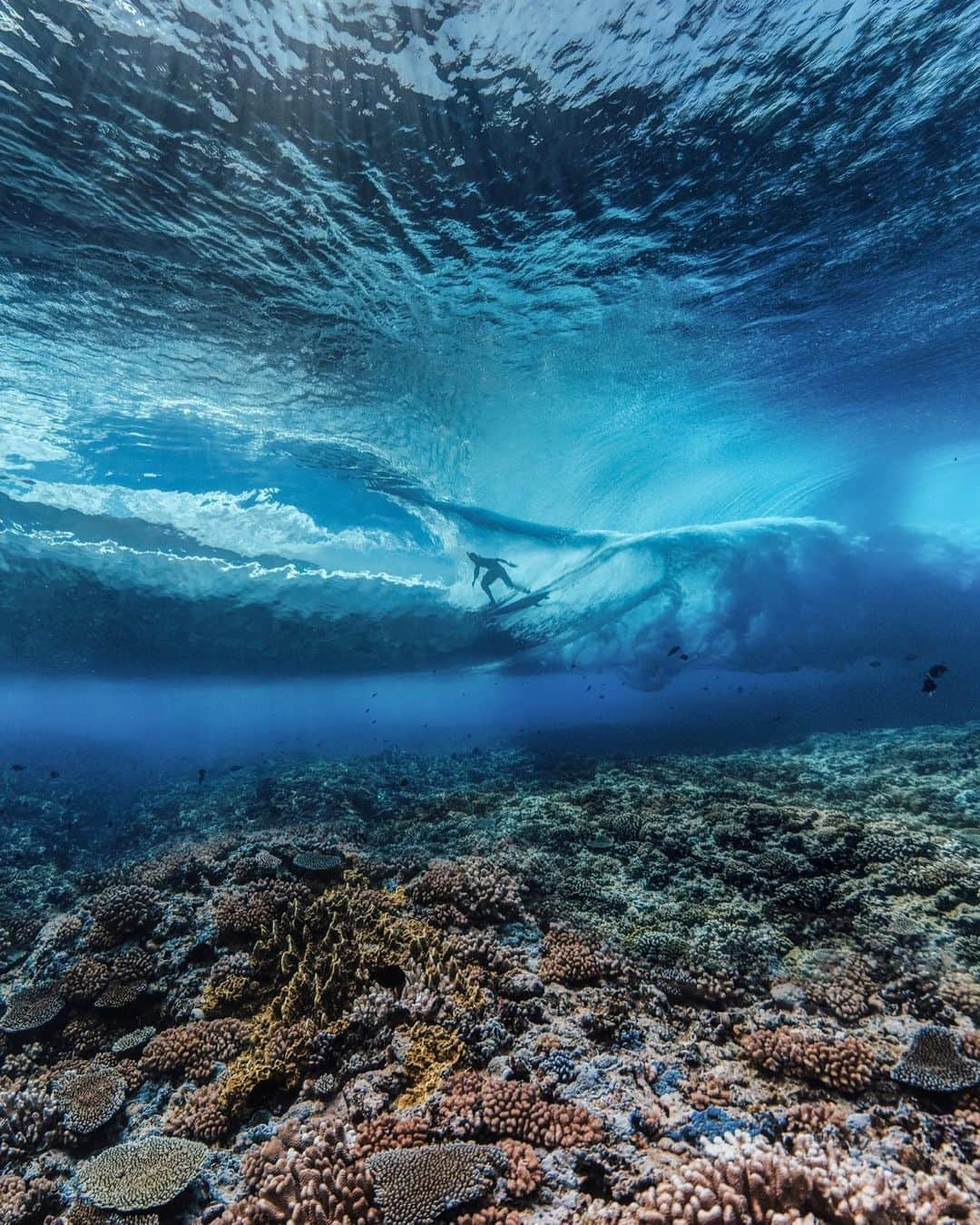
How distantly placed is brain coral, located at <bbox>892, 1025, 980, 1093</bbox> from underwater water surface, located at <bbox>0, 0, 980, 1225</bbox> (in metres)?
0.04

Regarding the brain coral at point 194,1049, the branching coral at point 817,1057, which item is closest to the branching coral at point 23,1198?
the brain coral at point 194,1049

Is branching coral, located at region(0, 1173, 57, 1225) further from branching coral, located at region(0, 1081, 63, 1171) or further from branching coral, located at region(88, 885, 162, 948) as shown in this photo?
branching coral, located at region(88, 885, 162, 948)

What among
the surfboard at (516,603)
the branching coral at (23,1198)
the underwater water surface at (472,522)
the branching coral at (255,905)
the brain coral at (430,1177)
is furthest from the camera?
the surfboard at (516,603)

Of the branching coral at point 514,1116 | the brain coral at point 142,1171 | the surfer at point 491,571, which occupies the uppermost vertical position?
the surfer at point 491,571

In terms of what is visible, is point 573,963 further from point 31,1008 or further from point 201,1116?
point 31,1008

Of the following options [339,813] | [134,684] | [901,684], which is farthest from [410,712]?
[339,813]

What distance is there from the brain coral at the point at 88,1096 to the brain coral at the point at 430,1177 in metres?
3.00

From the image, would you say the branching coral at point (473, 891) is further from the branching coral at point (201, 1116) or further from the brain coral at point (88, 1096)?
the brain coral at point (88, 1096)

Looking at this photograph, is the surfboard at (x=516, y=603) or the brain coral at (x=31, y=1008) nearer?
the brain coral at (x=31, y=1008)

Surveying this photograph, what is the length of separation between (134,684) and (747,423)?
52.1 metres

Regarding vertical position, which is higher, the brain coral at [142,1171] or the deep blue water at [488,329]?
the deep blue water at [488,329]

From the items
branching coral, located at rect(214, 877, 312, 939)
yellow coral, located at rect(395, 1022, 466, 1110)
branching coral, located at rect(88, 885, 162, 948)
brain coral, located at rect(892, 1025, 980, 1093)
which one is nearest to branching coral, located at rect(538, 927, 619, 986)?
yellow coral, located at rect(395, 1022, 466, 1110)

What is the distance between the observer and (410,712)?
199 m

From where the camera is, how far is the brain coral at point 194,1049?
18.1 ft
